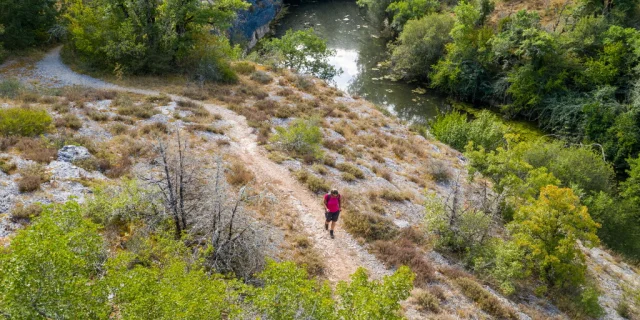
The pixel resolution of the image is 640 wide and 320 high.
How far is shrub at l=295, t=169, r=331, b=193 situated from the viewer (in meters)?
15.1

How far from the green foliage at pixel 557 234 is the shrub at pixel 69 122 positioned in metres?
16.3

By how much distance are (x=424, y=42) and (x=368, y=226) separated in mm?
25841

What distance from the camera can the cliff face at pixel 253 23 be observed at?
41281 millimetres

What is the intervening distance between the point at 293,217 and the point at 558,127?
76.3 feet

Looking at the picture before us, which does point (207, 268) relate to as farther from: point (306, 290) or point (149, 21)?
point (149, 21)

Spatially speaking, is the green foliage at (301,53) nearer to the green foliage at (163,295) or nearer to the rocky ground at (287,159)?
the rocky ground at (287,159)

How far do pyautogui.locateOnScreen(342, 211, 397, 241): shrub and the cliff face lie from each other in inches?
1243

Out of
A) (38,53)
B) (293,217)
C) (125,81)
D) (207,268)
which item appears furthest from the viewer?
(38,53)

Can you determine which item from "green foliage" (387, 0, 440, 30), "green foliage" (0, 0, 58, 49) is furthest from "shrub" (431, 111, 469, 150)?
"green foliage" (0, 0, 58, 49)

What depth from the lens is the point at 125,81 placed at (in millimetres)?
22812

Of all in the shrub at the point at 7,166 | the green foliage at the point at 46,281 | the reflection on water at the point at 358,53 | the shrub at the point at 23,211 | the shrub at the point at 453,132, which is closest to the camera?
the green foliage at the point at 46,281

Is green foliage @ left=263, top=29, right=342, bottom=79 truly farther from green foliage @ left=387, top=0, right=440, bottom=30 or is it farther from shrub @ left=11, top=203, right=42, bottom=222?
shrub @ left=11, top=203, right=42, bottom=222

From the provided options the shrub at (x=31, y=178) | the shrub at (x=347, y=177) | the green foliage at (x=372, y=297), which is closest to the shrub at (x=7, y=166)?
the shrub at (x=31, y=178)

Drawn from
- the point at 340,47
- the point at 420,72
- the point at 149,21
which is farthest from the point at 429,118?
the point at 149,21
